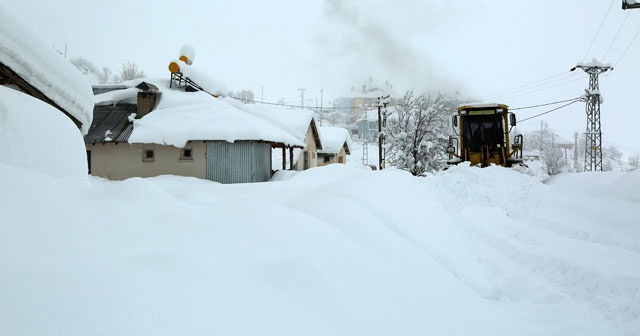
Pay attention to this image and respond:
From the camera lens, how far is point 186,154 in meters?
17.5

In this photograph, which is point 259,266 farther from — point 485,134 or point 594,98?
point 594,98

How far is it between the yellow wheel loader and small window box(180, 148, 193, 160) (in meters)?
12.6

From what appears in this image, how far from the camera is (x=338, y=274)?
3504mm

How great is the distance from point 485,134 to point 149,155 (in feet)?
53.6

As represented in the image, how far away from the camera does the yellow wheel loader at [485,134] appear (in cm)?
1498

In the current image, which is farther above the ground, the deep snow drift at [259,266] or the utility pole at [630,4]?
the utility pole at [630,4]

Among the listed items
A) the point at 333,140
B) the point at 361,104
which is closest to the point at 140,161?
the point at 333,140

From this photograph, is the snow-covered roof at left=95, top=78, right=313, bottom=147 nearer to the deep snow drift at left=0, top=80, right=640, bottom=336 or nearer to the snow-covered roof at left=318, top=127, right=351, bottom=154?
the deep snow drift at left=0, top=80, right=640, bottom=336

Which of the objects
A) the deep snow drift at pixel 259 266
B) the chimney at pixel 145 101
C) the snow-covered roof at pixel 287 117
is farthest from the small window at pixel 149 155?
the deep snow drift at pixel 259 266

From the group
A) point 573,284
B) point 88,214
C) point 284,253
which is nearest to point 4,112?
point 88,214

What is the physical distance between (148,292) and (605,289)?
5.37 meters

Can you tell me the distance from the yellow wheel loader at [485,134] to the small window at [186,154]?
1261 cm

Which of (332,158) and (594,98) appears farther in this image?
(332,158)

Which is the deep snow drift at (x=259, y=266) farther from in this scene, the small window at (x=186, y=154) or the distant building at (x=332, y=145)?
the distant building at (x=332, y=145)
